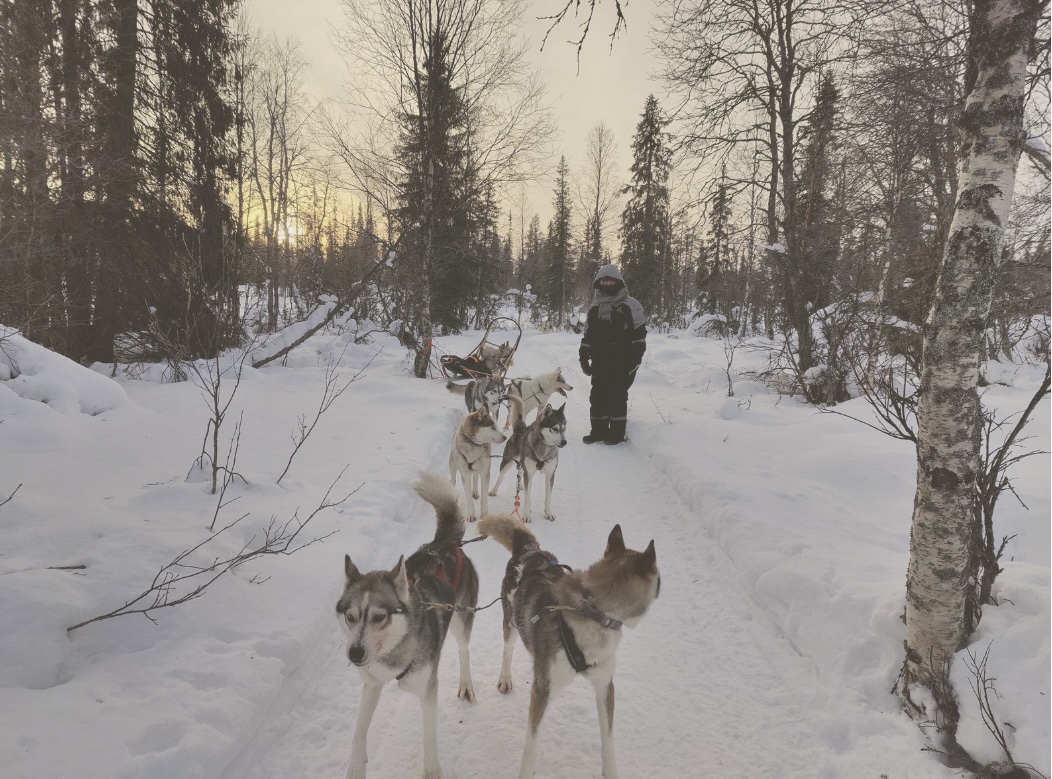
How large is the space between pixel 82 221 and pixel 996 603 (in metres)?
12.2

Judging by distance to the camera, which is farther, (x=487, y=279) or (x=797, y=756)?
(x=487, y=279)

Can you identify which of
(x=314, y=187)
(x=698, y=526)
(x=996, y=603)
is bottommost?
(x=698, y=526)

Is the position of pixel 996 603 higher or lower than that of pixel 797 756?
higher

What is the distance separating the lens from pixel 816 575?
3.29 m

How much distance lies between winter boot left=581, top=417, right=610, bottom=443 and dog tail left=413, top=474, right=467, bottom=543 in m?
4.87

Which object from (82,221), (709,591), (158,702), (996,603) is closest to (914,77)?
(996,603)

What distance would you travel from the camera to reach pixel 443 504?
9.85 ft

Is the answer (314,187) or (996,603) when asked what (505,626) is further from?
(314,187)

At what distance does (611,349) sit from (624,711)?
564 centimetres

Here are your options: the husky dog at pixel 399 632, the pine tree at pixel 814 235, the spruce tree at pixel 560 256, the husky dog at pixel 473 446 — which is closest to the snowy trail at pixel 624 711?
the husky dog at pixel 399 632

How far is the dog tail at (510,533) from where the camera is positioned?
9.33 ft

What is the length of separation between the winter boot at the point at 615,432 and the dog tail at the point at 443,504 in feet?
16.3

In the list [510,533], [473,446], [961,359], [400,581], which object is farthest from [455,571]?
[961,359]

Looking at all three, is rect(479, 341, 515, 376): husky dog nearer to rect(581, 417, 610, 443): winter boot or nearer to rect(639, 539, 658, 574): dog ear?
rect(581, 417, 610, 443): winter boot
